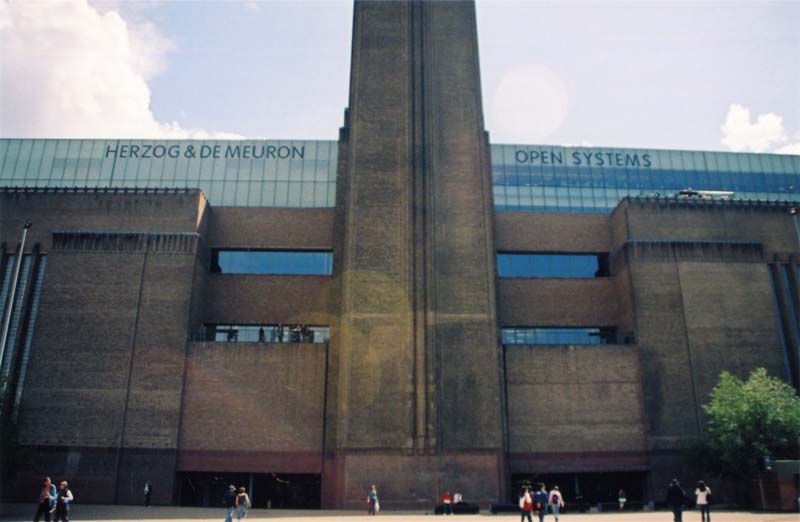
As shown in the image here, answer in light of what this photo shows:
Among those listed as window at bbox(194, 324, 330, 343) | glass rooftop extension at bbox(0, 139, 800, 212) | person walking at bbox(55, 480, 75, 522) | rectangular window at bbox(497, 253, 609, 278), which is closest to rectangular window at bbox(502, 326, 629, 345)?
rectangular window at bbox(497, 253, 609, 278)

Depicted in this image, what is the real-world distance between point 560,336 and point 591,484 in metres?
9.20

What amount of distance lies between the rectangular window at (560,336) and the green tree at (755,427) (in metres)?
8.40

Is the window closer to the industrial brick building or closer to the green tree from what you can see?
the industrial brick building

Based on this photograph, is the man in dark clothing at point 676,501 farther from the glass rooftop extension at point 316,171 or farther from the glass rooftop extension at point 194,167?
the glass rooftop extension at point 194,167

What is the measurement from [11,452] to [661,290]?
37.9 meters

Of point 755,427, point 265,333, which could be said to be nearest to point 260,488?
point 265,333

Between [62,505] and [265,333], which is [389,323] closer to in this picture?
[265,333]

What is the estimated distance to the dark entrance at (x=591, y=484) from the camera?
1457 inches

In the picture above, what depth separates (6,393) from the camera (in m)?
32.4

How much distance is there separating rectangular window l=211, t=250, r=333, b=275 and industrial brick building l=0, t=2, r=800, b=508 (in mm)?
134

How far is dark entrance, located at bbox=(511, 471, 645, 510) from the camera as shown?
121 feet

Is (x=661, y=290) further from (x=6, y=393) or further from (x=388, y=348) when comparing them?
(x=6, y=393)

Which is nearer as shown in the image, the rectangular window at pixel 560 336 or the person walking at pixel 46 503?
the person walking at pixel 46 503

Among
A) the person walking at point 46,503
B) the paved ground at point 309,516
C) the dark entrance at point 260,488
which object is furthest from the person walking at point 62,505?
the dark entrance at point 260,488
